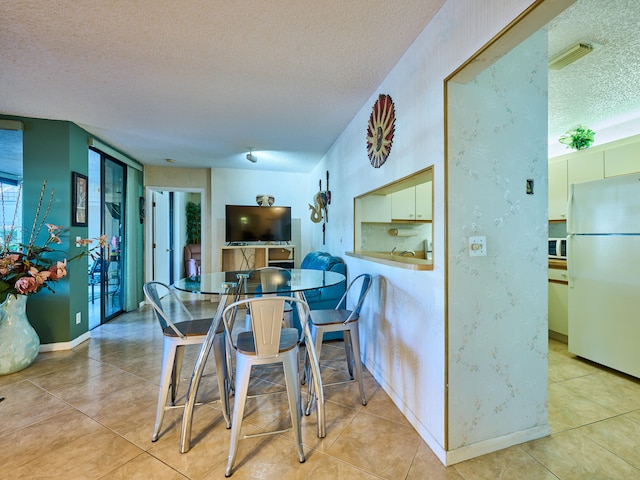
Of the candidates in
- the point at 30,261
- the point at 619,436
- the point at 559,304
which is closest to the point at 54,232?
the point at 30,261

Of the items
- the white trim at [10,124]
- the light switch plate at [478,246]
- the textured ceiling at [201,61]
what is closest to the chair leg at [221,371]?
the light switch plate at [478,246]

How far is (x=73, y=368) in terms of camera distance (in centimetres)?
264

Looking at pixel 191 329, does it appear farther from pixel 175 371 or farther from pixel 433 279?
pixel 433 279

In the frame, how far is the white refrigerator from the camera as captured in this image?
2.36m

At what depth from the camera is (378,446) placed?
1646mm

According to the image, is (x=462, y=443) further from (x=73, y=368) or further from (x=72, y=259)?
(x=72, y=259)

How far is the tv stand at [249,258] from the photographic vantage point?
5098 mm

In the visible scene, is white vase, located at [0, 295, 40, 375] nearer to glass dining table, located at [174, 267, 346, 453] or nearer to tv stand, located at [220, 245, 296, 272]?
glass dining table, located at [174, 267, 346, 453]

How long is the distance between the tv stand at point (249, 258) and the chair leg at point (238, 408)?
3.63 m

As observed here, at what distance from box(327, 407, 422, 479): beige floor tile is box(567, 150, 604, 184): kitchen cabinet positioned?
316 centimetres

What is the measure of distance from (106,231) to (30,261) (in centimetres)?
132

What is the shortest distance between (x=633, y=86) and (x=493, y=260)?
2.21 metres

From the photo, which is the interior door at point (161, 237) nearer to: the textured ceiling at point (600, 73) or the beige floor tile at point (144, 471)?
the beige floor tile at point (144, 471)

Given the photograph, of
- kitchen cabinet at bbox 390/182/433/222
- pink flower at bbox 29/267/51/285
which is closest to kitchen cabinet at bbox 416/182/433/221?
kitchen cabinet at bbox 390/182/433/222
